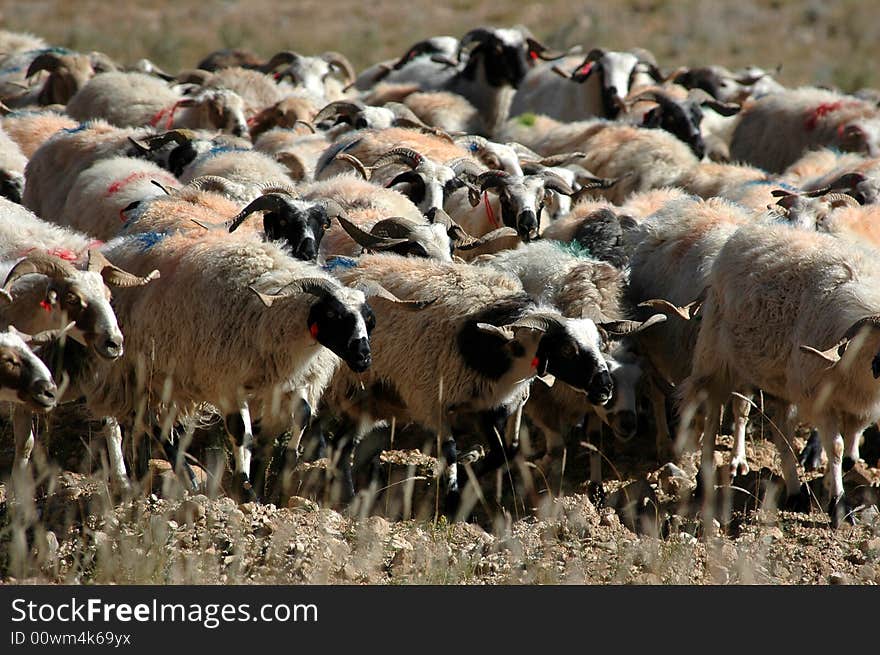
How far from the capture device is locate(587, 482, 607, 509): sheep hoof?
298 inches

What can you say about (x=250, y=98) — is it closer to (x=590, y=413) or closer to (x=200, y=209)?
(x=200, y=209)

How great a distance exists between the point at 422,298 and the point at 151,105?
7022mm

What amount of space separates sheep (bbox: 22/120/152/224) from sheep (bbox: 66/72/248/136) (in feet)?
A: 5.59

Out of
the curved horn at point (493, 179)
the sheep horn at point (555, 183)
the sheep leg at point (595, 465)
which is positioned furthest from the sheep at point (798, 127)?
the sheep leg at point (595, 465)

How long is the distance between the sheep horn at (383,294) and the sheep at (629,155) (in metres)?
4.90

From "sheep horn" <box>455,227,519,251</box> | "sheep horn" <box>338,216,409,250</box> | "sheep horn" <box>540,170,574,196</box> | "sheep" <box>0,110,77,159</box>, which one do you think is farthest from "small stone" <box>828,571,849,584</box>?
"sheep" <box>0,110,77,159</box>

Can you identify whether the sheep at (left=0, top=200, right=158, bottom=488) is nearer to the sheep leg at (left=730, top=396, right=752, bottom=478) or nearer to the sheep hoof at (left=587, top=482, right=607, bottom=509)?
the sheep hoof at (left=587, top=482, right=607, bottom=509)

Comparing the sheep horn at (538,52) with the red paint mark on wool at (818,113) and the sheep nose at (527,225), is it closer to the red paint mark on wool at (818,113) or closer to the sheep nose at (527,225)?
the red paint mark on wool at (818,113)

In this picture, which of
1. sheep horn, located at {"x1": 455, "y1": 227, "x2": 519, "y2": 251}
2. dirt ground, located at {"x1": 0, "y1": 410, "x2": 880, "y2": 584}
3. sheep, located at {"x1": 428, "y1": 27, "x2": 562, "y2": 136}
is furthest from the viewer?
sheep, located at {"x1": 428, "y1": 27, "x2": 562, "y2": 136}

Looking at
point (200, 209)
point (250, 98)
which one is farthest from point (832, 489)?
point (250, 98)

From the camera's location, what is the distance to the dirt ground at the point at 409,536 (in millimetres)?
5441

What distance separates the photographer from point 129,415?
7148 mm

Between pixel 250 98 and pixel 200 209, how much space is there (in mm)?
6644

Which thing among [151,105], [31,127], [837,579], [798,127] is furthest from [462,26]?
[837,579]
